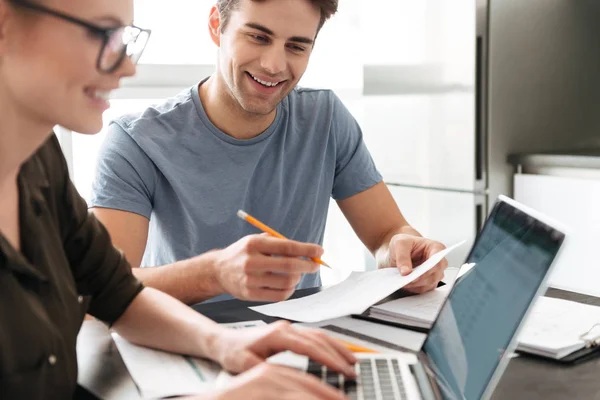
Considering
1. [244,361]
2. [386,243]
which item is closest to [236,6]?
[386,243]

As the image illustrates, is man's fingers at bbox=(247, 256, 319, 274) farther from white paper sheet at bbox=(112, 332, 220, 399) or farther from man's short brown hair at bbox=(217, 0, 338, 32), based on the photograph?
man's short brown hair at bbox=(217, 0, 338, 32)

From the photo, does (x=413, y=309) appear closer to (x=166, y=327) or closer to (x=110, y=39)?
(x=166, y=327)

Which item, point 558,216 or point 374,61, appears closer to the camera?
point 558,216

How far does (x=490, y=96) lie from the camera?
2.61m

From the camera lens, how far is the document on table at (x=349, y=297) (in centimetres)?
122

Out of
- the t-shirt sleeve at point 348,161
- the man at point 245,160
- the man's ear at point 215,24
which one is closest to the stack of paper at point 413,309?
the man at point 245,160

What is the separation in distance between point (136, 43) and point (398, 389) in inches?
21.5

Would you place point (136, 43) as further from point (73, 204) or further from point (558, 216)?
point (558, 216)

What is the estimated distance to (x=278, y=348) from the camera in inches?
38.7

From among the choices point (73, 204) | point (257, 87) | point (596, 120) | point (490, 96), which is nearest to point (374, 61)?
point (490, 96)

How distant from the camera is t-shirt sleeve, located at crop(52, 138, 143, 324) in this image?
3.54 feet

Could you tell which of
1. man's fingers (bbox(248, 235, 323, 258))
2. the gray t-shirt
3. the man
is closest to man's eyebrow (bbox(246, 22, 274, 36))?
the man

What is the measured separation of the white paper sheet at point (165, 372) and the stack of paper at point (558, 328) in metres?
0.45

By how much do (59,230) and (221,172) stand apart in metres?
0.65
